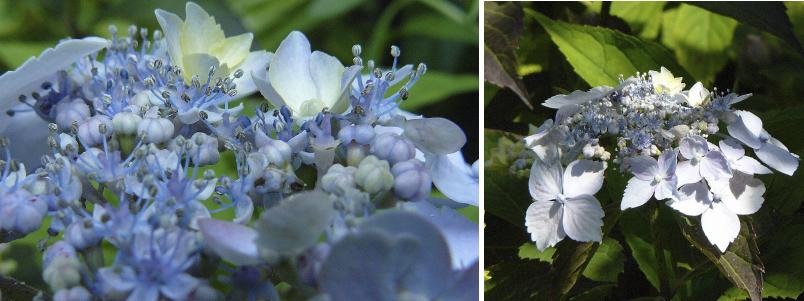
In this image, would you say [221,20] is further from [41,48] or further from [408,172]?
[408,172]

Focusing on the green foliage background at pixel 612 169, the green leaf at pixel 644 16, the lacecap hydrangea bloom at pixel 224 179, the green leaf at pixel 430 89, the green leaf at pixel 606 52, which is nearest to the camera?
the lacecap hydrangea bloom at pixel 224 179

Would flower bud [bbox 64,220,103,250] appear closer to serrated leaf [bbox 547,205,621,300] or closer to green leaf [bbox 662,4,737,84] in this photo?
serrated leaf [bbox 547,205,621,300]

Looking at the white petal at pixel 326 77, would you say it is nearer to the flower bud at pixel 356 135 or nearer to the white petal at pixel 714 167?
the flower bud at pixel 356 135

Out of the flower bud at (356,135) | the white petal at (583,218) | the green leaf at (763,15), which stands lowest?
the white petal at (583,218)

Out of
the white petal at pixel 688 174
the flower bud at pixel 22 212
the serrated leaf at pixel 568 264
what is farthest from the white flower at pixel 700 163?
the flower bud at pixel 22 212

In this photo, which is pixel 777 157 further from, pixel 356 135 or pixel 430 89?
pixel 430 89

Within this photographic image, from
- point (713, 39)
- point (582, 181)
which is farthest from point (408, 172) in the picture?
point (713, 39)

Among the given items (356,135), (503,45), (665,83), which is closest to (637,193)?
(665,83)
